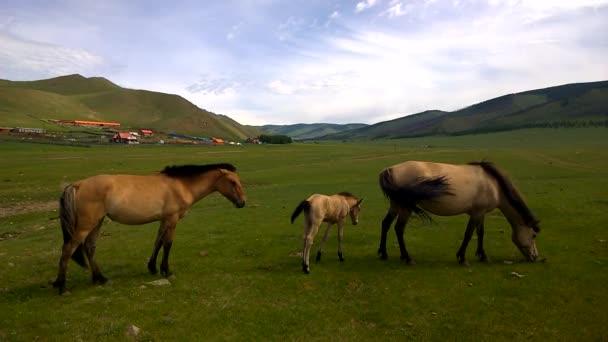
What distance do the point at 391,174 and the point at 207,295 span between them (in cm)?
560

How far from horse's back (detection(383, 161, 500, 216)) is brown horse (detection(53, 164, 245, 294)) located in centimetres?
454

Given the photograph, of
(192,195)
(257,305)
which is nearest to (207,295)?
(257,305)

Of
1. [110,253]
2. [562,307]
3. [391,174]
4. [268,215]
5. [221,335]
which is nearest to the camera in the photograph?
[221,335]

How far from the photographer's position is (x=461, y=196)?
10164mm

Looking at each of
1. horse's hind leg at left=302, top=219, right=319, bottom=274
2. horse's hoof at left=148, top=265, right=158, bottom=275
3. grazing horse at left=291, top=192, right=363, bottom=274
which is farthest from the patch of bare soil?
horse's hind leg at left=302, top=219, right=319, bottom=274

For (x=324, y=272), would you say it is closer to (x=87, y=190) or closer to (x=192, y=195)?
(x=192, y=195)

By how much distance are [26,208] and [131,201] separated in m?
17.6

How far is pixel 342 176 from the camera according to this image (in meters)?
36.9

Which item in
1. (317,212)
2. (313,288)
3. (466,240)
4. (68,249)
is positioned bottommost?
(313,288)

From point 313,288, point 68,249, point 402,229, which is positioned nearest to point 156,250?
point 68,249

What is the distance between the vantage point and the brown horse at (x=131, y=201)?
8.05m

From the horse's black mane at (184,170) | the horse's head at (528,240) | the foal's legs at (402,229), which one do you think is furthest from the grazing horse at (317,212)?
the horse's head at (528,240)

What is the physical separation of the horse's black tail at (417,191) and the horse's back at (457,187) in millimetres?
79

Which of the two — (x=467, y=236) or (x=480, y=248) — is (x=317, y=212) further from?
(x=480, y=248)
